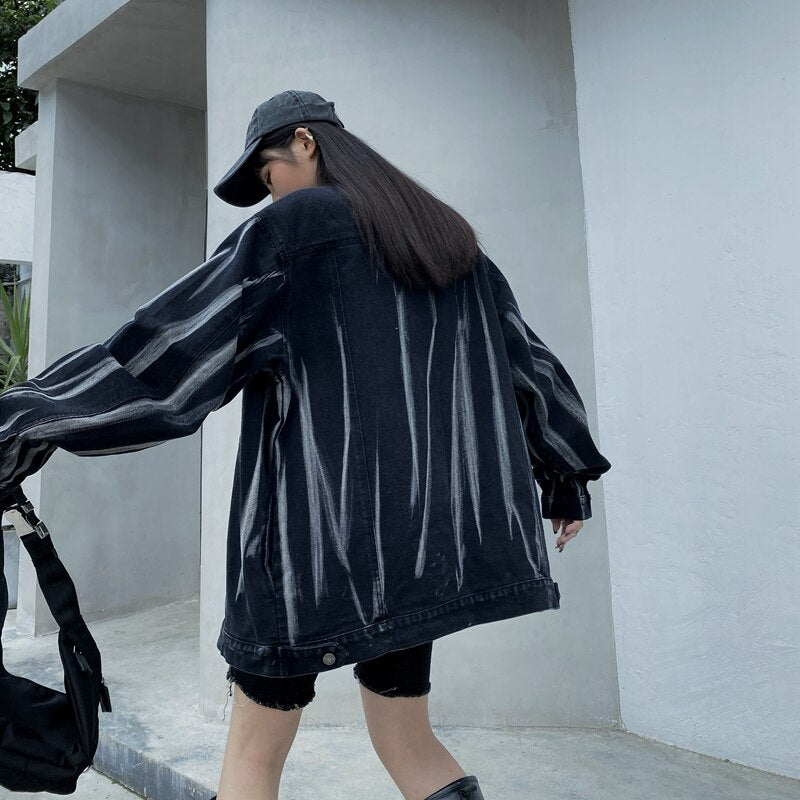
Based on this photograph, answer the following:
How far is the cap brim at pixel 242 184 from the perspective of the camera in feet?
4.66

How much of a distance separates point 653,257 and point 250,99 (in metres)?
1.48

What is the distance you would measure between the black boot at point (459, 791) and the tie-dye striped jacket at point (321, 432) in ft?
1.01

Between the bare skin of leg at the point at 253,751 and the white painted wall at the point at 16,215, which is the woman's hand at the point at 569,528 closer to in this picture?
the bare skin of leg at the point at 253,751

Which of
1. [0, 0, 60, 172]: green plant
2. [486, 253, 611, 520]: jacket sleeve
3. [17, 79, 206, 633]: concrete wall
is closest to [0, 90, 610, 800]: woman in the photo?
[486, 253, 611, 520]: jacket sleeve

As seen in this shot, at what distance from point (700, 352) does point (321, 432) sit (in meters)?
1.59

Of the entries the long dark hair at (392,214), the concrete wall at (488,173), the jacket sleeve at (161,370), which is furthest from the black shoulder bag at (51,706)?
the concrete wall at (488,173)

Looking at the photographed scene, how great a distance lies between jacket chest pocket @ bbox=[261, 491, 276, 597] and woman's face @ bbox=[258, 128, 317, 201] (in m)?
0.53

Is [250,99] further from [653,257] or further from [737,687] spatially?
[737,687]

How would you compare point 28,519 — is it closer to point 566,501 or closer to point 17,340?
point 566,501

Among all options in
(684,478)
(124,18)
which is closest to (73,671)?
(684,478)

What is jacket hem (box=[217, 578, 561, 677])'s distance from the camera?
3.91ft

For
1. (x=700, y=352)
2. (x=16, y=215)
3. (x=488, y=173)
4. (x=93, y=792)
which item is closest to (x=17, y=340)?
(x=16, y=215)

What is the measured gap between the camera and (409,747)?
4.56 ft

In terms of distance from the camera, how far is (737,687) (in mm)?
2373
